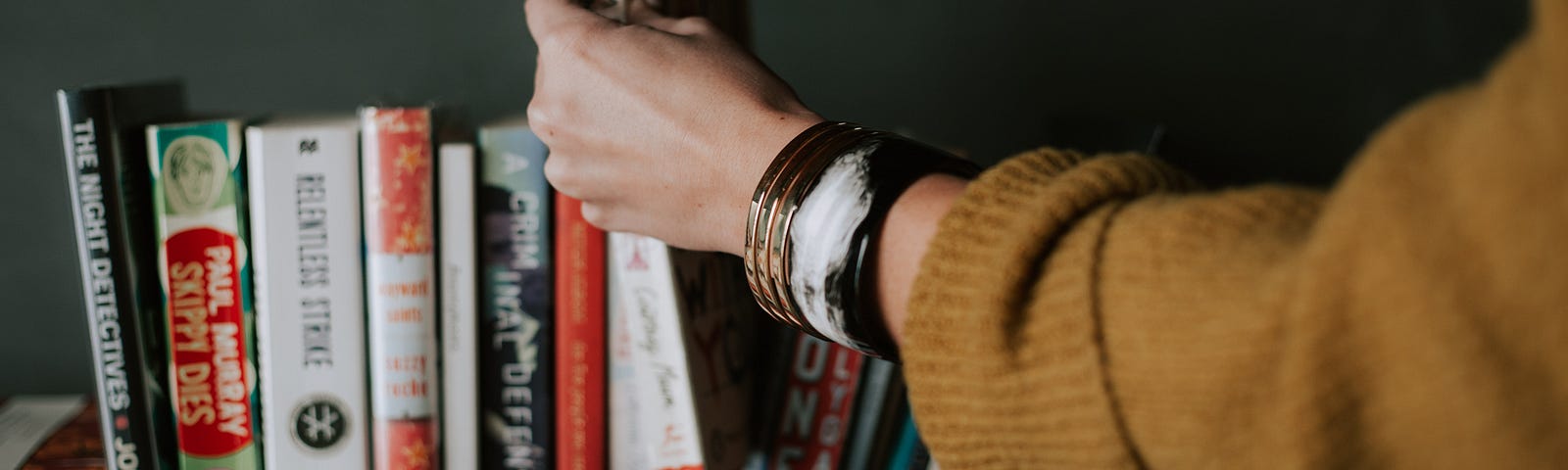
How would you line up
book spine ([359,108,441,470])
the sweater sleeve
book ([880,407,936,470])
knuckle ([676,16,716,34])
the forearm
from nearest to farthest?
1. the sweater sleeve
2. the forearm
3. knuckle ([676,16,716,34])
4. book spine ([359,108,441,470])
5. book ([880,407,936,470])

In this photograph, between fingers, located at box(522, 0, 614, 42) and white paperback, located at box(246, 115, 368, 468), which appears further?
white paperback, located at box(246, 115, 368, 468)

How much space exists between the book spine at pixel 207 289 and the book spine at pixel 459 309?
133mm

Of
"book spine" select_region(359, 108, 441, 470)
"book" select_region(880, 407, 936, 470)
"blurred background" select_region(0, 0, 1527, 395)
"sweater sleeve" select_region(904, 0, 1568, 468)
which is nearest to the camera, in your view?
"sweater sleeve" select_region(904, 0, 1568, 468)

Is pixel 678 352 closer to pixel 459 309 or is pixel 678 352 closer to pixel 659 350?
pixel 659 350

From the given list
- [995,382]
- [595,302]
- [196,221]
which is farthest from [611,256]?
[995,382]

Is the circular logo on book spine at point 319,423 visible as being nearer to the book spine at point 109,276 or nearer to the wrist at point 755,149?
the book spine at point 109,276

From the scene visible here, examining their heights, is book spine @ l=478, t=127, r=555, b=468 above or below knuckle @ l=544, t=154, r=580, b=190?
below

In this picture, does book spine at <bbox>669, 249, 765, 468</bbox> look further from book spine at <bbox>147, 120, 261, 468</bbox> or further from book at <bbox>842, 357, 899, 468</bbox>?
book spine at <bbox>147, 120, 261, 468</bbox>

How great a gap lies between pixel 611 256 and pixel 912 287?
37cm

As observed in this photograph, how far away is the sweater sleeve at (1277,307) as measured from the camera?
250 millimetres

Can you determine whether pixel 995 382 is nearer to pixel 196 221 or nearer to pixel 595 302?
pixel 595 302

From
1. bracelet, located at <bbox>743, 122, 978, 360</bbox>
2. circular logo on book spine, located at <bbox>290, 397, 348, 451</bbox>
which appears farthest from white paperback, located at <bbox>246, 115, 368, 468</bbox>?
bracelet, located at <bbox>743, 122, 978, 360</bbox>

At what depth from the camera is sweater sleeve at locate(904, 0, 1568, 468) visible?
9.9 inches

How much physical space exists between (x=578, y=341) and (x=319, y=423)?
0.18m
